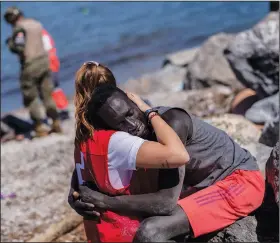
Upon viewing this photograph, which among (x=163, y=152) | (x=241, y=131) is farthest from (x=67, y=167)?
(x=163, y=152)

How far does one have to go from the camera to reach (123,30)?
21.7 meters

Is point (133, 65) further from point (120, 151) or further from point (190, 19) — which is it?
point (120, 151)

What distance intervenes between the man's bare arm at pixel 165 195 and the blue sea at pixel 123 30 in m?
10.8

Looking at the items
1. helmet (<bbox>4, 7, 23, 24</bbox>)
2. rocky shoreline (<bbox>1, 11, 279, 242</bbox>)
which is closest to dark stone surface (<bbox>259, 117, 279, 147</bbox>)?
rocky shoreline (<bbox>1, 11, 279, 242</bbox>)

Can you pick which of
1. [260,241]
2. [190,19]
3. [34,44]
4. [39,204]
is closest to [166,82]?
[34,44]

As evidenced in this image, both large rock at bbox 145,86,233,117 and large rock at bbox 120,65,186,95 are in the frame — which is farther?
large rock at bbox 120,65,186,95

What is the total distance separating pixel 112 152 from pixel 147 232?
1.53ft

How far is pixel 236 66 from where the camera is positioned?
265 inches

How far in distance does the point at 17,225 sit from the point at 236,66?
3261mm

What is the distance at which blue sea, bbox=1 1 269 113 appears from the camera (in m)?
16.4

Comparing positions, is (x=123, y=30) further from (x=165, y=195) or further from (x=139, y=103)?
(x=165, y=195)

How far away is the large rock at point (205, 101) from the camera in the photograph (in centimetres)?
737

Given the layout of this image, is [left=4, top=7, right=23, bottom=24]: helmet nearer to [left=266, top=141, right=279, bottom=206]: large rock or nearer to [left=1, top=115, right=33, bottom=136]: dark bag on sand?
[left=1, top=115, right=33, bottom=136]: dark bag on sand

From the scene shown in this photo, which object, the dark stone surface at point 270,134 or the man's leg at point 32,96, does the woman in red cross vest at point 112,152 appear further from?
the man's leg at point 32,96
